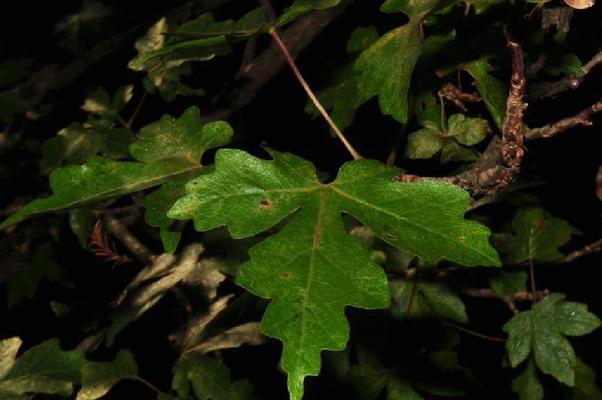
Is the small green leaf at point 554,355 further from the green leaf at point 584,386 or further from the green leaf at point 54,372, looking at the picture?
the green leaf at point 54,372

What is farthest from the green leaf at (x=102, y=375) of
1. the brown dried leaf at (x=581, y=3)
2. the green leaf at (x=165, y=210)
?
the brown dried leaf at (x=581, y=3)

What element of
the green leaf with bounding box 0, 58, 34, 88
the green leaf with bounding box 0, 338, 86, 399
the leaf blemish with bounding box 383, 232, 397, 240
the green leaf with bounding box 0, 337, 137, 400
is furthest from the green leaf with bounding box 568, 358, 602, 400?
the green leaf with bounding box 0, 58, 34, 88

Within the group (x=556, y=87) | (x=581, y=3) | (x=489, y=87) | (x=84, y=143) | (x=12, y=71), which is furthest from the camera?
(x=12, y=71)

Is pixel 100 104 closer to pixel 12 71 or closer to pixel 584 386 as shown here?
pixel 12 71

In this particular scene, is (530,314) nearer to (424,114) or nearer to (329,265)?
(424,114)

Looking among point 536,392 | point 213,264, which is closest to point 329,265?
point 213,264

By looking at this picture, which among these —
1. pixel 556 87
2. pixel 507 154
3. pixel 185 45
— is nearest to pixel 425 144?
pixel 556 87

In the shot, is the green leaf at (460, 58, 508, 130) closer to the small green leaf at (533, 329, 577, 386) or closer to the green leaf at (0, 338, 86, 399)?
the small green leaf at (533, 329, 577, 386)
